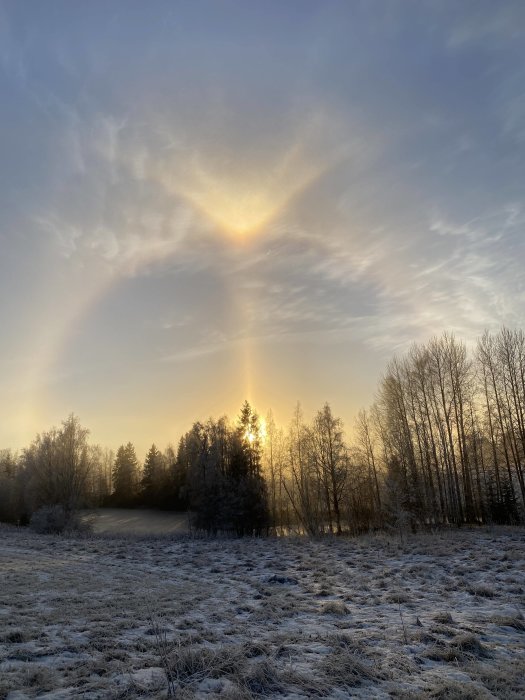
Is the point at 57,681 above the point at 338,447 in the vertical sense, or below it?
below

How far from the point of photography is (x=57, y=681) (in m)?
5.57

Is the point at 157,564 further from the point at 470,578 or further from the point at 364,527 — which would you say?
the point at 364,527

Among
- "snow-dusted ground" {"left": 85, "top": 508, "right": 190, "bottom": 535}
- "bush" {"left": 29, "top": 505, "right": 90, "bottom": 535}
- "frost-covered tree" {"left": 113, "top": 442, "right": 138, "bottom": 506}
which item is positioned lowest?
"snow-dusted ground" {"left": 85, "top": 508, "right": 190, "bottom": 535}

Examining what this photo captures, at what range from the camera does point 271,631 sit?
27.3ft

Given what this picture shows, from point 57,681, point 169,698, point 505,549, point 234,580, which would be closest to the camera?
point 169,698

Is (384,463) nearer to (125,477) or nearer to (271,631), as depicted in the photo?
(271,631)

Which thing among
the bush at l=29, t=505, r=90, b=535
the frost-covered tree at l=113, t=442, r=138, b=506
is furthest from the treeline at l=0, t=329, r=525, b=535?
the frost-covered tree at l=113, t=442, r=138, b=506

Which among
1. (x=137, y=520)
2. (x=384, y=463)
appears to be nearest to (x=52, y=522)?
(x=137, y=520)

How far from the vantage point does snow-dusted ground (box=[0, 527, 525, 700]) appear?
220 inches

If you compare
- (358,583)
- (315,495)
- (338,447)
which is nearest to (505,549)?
(358,583)

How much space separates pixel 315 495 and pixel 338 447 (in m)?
7.61

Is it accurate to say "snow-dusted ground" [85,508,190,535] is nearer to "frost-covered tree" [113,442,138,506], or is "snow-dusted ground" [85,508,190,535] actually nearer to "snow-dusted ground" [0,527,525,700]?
"frost-covered tree" [113,442,138,506]

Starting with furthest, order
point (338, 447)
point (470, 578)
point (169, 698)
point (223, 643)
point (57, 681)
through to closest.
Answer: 1. point (338, 447)
2. point (470, 578)
3. point (223, 643)
4. point (57, 681)
5. point (169, 698)

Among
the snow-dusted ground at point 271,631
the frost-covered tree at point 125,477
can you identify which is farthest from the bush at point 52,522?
the frost-covered tree at point 125,477
